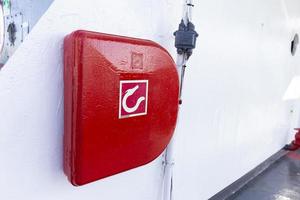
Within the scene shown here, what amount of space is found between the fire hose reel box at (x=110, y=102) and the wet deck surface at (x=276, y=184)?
3.97 ft

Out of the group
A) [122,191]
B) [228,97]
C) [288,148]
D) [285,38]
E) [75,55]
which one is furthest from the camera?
[288,148]

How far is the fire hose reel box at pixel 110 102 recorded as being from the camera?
0.61 m

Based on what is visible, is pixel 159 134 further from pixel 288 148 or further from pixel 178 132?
pixel 288 148

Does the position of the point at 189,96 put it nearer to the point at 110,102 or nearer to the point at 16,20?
the point at 110,102

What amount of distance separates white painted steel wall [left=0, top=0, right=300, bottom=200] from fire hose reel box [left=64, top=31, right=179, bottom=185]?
73mm

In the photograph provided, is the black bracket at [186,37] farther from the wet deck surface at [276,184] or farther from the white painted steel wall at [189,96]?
the wet deck surface at [276,184]

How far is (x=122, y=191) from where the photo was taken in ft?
3.07

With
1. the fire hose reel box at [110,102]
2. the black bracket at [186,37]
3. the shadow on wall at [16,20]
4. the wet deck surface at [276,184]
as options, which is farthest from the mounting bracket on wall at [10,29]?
the wet deck surface at [276,184]

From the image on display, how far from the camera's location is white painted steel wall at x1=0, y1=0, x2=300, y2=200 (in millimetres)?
665

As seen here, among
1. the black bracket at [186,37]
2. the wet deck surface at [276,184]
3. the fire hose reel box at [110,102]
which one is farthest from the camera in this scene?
the wet deck surface at [276,184]

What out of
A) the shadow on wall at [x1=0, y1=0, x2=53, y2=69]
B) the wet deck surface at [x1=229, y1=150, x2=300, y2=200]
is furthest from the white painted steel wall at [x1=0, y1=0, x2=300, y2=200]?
the wet deck surface at [x1=229, y1=150, x2=300, y2=200]

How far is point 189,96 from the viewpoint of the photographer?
1.18 metres

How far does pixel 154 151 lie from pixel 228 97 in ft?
2.72

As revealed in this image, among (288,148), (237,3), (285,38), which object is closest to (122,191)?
(237,3)
